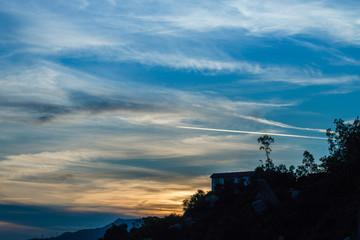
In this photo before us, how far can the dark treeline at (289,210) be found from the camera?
3750cm

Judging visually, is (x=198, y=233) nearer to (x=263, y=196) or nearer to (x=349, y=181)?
(x=263, y=196)

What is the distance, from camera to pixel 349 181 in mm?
43406

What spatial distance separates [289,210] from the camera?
43.2m

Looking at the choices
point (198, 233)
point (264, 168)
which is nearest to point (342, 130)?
point (264, 168)

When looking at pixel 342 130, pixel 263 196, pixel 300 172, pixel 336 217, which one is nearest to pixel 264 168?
pixel 300 172

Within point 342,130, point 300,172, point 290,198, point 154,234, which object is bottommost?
point 154,234

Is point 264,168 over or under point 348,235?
over

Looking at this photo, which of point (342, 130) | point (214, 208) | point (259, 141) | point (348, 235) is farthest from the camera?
point (259, 141)

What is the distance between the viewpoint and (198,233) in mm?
53688

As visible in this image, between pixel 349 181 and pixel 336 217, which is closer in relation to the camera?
pixel 336 217

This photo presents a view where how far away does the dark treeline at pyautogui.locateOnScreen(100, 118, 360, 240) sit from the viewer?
3750 centimetres

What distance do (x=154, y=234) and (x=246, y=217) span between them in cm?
1825

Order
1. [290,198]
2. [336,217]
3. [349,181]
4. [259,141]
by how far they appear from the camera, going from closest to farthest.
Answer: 1. [336,217]
2. [349,181]
3. [290,198]
4. [259,141]

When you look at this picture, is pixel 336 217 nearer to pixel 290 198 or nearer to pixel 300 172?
pixel 290 198
